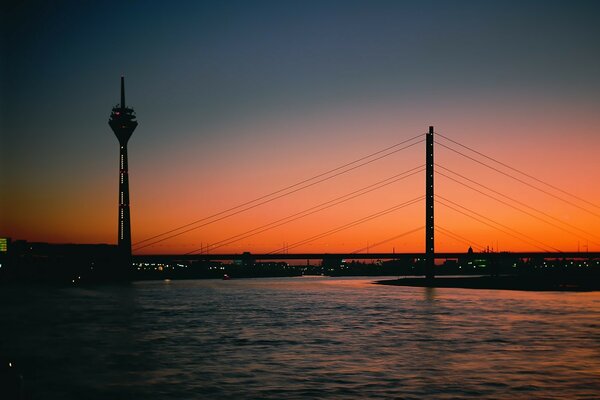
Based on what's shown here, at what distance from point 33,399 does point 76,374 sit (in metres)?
4.51

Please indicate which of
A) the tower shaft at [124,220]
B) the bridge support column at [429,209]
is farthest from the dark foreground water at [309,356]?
the tower shaft at [124,220]

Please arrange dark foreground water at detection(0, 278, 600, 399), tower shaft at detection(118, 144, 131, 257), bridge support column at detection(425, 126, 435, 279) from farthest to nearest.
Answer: tower shaft at detection(118, 144, 131, 257)
bridge support column at detection(425, 126, 435, 279)
dark foreground water at detection(0, 278, 600, 399)

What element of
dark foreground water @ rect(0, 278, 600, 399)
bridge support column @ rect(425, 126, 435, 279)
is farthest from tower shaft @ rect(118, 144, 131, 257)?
dark foreground water @ rect(0, 278, 600, 399)

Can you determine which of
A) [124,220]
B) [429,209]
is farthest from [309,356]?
[124,220]

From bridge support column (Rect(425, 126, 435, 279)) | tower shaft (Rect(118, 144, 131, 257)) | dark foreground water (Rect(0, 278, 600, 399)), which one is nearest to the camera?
dark foreground water (Rect(0, 278, 600, 399))

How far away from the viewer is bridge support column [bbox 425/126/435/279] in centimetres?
9662

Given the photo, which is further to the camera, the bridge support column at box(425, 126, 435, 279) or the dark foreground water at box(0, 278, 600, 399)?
the bridge support column at box(425, 126, 435, 279)

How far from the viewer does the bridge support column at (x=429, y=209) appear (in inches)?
3804

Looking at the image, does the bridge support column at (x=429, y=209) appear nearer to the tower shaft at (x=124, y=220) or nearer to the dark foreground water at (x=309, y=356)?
the dark foreground water at (x=309, y=356)

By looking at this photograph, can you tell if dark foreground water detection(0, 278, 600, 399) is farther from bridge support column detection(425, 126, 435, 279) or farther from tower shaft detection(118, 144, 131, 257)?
tower shaft detection(118, 144, 131, 257)

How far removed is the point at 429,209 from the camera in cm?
9869

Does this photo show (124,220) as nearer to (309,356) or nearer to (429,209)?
(429,209)

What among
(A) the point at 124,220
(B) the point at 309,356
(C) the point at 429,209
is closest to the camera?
(B) the point at 309,356

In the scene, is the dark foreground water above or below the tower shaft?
below
